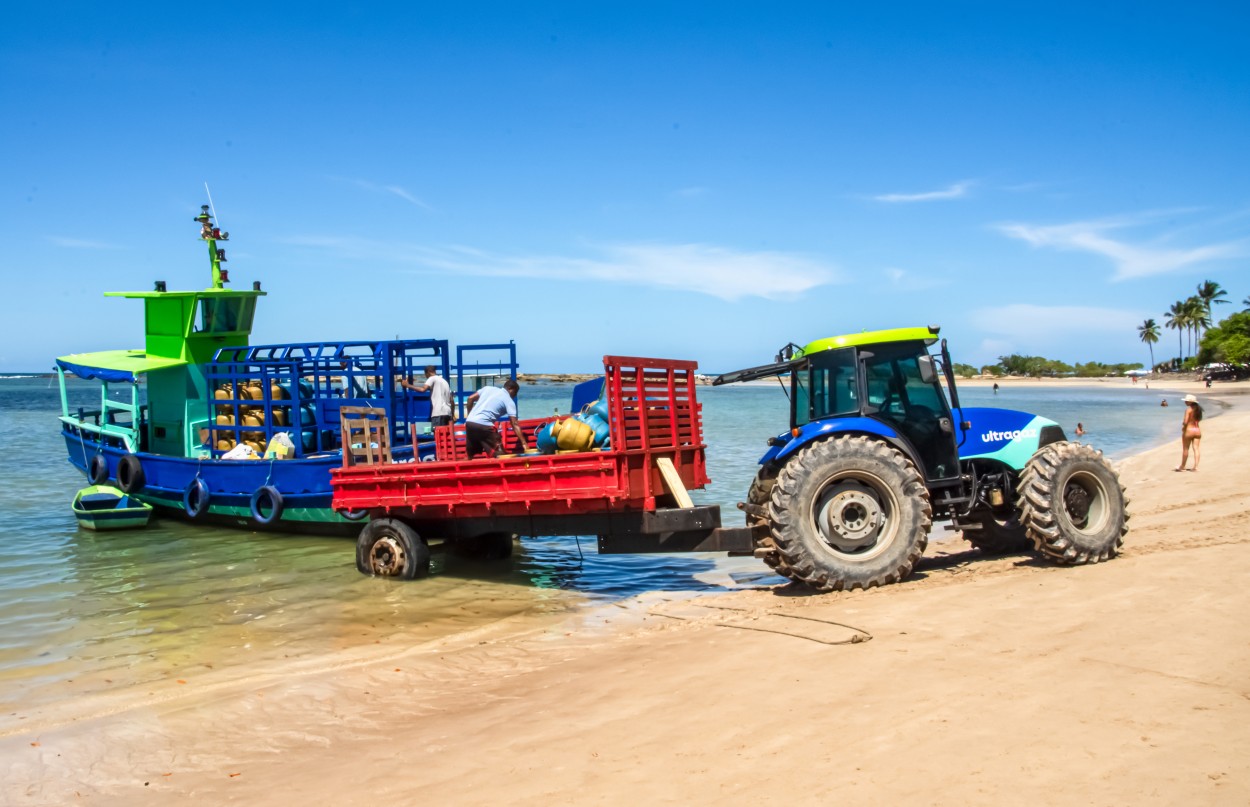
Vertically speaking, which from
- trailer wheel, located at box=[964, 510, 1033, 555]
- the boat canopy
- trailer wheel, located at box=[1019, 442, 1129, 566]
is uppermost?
the boat canopy

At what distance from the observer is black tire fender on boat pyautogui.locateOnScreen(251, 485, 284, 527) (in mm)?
14109

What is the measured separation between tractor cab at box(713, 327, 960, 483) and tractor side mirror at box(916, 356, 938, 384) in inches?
10.8

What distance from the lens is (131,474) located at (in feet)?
53.2

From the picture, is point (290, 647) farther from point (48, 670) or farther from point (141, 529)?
point (141, 529)

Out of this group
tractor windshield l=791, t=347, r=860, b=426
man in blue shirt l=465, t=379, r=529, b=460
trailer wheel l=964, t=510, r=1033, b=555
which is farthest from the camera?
man in blue shirt l=465, t=379, r=529, b=460

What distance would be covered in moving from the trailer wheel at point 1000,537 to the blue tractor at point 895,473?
387 mm

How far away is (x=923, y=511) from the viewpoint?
8.27 metres

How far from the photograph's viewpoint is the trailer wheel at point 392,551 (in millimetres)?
10609

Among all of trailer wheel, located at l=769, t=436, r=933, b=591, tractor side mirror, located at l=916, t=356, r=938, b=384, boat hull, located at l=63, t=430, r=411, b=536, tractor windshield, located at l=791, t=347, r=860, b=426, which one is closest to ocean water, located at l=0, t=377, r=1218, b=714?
boat hull, located at l=63, t=430, r=411, b=536

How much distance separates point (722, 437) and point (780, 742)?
3042 centimetres

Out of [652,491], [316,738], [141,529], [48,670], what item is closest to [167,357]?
[141,529]

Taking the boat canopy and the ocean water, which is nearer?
the ocean water

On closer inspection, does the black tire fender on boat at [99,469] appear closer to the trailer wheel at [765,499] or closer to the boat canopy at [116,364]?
the boat canopy at [116,364]

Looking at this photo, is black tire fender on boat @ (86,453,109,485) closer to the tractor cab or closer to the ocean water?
the ocean water
